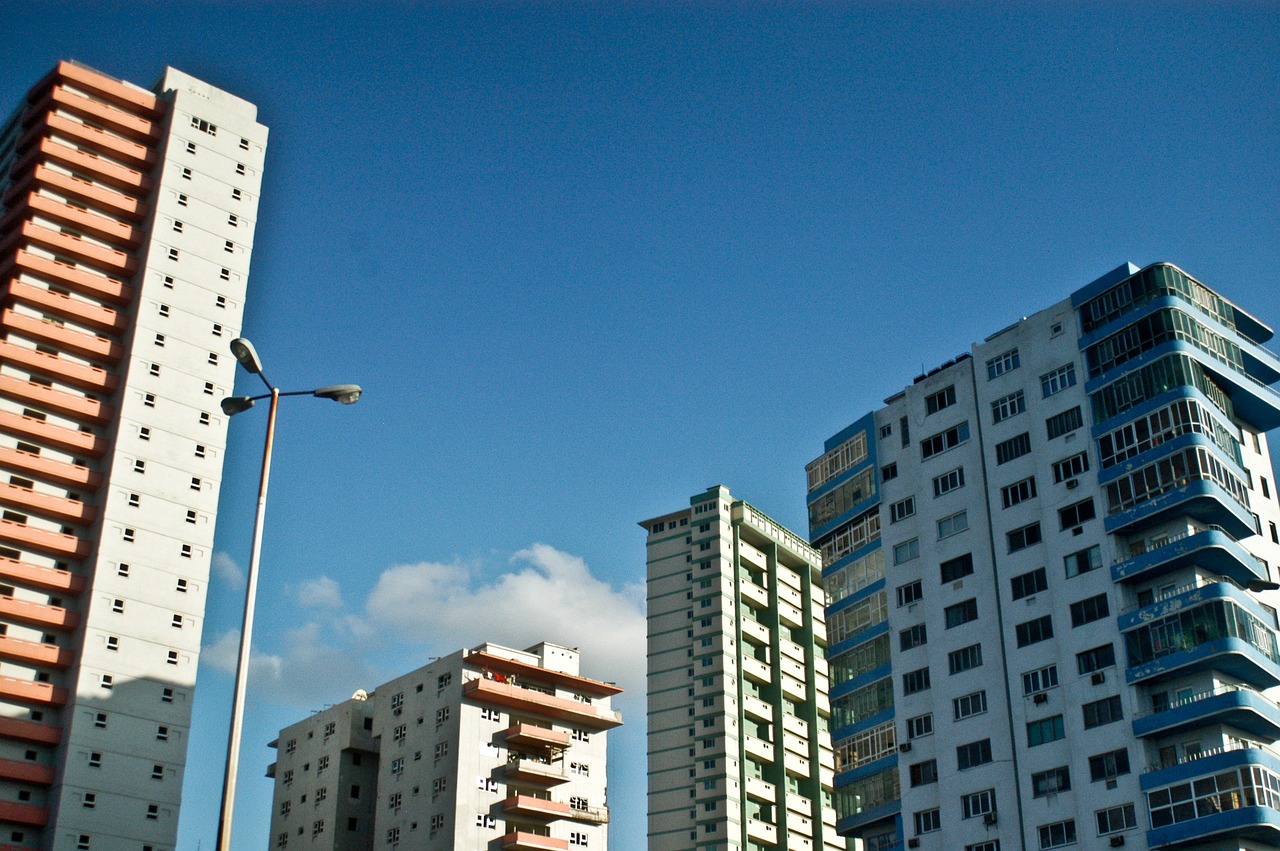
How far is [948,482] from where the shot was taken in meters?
71.3

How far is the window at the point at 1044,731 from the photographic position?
61719mm

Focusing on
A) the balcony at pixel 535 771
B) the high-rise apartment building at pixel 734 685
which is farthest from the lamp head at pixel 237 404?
the high-rise apartment building at pixel 734 685

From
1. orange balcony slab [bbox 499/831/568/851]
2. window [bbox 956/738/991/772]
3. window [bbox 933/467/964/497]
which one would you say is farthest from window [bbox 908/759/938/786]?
orange balcony slab [bbox 499/831/568/851]

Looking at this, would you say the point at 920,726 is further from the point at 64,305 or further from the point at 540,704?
the point at 64,305

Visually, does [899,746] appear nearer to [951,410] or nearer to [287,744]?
[951,410]

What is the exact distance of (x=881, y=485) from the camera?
246 feet

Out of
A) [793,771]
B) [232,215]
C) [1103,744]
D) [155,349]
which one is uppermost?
[232,215]

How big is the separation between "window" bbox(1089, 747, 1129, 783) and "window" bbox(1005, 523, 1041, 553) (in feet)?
36.0

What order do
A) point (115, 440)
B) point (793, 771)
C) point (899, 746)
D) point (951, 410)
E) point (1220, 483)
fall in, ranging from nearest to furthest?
point (1220, 483), point (899, 746), point (951, 410), point (115, 440), point (793, 771)

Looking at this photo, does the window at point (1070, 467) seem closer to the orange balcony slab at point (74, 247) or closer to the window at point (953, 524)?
the window at point (953, 524)

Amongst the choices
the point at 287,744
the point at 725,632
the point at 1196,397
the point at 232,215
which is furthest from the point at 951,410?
the point at 287,744

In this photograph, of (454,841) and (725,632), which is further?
(725,632)

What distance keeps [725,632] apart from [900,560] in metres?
41.3

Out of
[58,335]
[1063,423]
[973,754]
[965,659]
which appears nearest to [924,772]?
[973,754]
